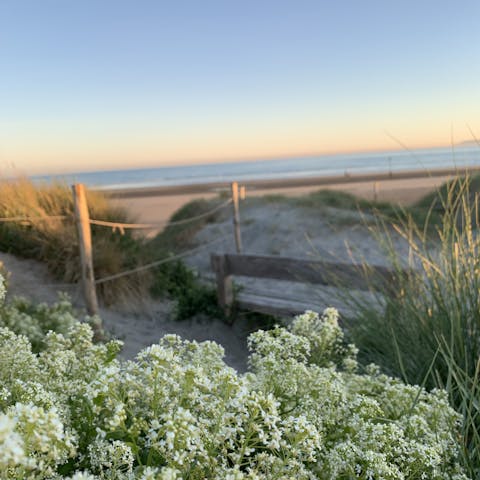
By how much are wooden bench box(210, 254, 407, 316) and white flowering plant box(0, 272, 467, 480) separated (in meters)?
2.84

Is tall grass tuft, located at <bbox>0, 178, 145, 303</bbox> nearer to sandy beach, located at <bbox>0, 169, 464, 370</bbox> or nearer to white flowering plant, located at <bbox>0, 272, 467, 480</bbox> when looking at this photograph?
sandy beach, located at <bbox>0, 169, 464, 370</bbox>

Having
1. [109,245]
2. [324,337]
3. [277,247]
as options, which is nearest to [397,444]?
[324,337]

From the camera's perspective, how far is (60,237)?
6422mm

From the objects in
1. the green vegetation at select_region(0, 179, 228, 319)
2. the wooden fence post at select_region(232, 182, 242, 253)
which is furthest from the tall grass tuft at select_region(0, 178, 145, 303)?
the wooden fence post at select_region(232, 182, 242, 253)

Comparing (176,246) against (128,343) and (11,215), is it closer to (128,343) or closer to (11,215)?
(11,215)

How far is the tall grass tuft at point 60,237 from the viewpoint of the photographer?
636cm

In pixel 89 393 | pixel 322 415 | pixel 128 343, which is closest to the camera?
pixel 89 393

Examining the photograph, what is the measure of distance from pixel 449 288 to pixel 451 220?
0.48 m

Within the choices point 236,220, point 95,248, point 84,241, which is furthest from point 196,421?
point 236,220

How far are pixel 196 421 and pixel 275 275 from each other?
455cm

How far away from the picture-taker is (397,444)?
138 cm

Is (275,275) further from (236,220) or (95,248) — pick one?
(95,248)

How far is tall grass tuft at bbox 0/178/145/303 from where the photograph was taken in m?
6.36

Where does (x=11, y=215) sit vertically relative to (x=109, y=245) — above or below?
above
